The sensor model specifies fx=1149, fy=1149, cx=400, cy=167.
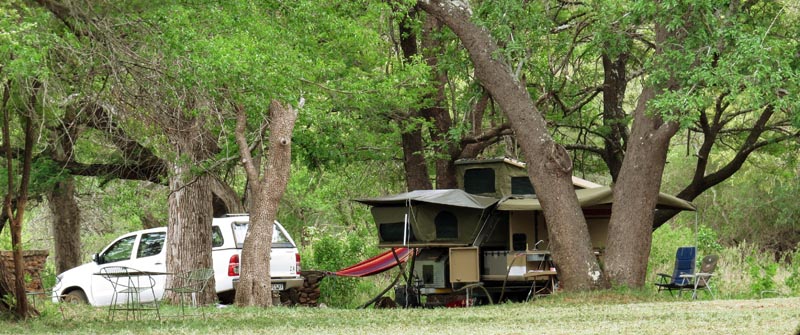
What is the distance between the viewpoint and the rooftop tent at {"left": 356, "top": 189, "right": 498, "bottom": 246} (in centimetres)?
1662

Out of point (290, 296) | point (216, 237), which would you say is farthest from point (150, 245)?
point (290, 296)

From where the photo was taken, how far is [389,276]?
81.9 feet

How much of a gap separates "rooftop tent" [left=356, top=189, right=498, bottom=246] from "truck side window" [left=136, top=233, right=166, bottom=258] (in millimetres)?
3846

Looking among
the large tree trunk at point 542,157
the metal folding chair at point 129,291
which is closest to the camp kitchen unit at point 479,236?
the large tree trunk at point 542,157

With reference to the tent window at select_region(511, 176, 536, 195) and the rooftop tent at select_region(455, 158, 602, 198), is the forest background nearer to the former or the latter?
the rooftop tent at select_region(455, 158, 602, 198)

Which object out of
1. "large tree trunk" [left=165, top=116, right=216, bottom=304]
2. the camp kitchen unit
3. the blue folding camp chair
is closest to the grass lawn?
the camp kitchen unit

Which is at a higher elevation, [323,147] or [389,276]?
[323,147]

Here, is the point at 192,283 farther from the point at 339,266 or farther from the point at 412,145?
the point at 339,266

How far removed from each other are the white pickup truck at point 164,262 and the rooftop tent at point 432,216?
5.96 ft

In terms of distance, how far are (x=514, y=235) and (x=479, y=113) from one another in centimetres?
289

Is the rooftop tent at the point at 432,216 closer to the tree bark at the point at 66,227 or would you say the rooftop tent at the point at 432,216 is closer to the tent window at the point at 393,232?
the tent window at the point at 393,232

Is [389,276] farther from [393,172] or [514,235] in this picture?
[514,235]

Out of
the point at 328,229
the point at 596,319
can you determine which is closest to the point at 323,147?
the point at 596,319

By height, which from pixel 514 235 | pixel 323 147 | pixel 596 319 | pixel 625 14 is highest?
pixel 625 14
